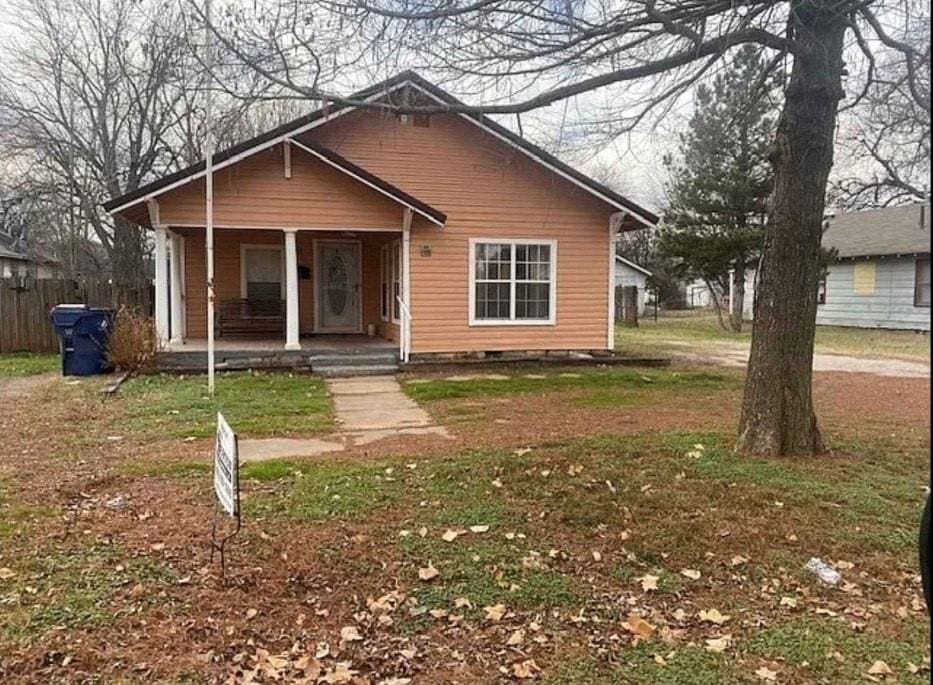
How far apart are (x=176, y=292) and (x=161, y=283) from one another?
22.1 inches

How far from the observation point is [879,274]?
25516mm

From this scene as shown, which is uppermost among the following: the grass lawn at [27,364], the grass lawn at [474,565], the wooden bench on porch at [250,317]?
the wooden bench on porch at [250,317]

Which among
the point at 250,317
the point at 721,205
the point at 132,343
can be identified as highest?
the point at 721,205

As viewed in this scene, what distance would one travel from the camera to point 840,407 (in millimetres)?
9289

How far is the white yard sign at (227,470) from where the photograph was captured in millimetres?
3533

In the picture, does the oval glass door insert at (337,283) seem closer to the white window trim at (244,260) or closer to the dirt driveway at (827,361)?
the white window trim at (244,260)

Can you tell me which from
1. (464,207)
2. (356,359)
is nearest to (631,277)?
(464,207)

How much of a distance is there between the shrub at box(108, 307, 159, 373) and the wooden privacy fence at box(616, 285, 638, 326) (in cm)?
2081

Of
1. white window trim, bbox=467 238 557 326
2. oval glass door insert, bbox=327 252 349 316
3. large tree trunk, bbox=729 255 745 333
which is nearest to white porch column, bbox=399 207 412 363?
white window trim, bbox=467 238 557 326

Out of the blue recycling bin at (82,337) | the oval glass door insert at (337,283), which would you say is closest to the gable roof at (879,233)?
the oval glass door insert at (337,283)

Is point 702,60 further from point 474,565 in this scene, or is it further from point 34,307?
point 34,307

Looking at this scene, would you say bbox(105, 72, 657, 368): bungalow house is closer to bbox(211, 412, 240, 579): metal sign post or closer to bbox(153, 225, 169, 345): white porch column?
bbox(153, 225, 169, 345): white porch column

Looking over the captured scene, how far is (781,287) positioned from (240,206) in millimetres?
9356

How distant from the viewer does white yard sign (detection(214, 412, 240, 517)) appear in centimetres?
353
